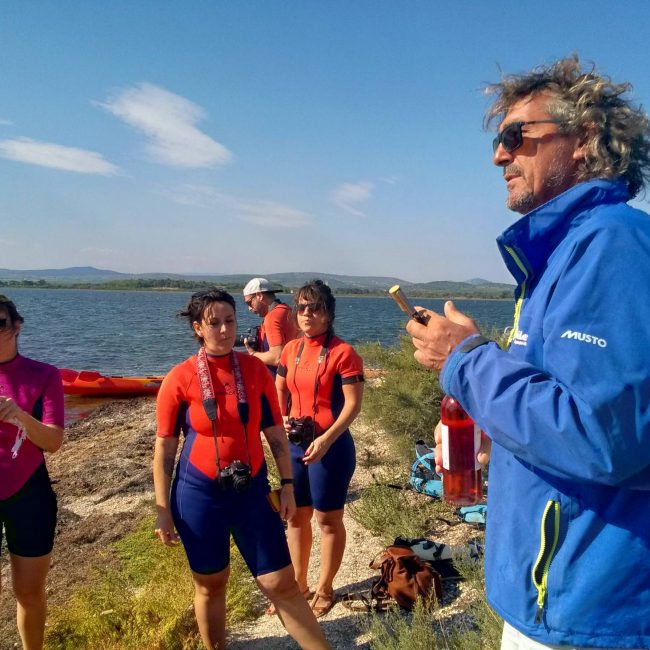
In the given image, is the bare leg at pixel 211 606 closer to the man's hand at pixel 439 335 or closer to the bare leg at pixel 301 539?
the bare leg at pixel 301 539

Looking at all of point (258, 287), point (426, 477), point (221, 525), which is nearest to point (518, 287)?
point (221, 525)

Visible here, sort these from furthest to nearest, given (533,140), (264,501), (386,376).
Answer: (386,376) < (264,501) < (533,140)

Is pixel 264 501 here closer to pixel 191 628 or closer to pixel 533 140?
pixel 191 628

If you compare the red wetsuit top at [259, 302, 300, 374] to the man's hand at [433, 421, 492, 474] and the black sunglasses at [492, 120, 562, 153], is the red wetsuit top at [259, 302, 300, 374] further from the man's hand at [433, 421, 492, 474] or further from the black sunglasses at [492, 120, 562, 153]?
the black sunglasses at [492, 120, 562, 153]

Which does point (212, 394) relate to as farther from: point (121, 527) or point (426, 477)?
point (121, 527)

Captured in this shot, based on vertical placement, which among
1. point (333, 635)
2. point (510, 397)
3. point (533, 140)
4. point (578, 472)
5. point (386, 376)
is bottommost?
point (333, 635)

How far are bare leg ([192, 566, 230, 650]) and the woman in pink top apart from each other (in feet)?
3.06

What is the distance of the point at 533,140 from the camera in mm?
1633

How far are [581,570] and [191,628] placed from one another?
2.97 metres

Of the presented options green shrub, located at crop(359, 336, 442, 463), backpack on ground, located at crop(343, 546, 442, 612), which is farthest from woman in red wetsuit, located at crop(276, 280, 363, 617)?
green shrub, located at crop(359, 336, 442, 463)

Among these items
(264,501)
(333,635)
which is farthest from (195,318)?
(333,635)

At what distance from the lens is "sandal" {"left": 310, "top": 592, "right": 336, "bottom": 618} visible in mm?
3953

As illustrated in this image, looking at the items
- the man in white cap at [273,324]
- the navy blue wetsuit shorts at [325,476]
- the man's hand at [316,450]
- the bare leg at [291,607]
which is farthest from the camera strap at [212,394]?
the man in white cap at [273,324]

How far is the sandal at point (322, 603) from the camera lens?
3953 mm
